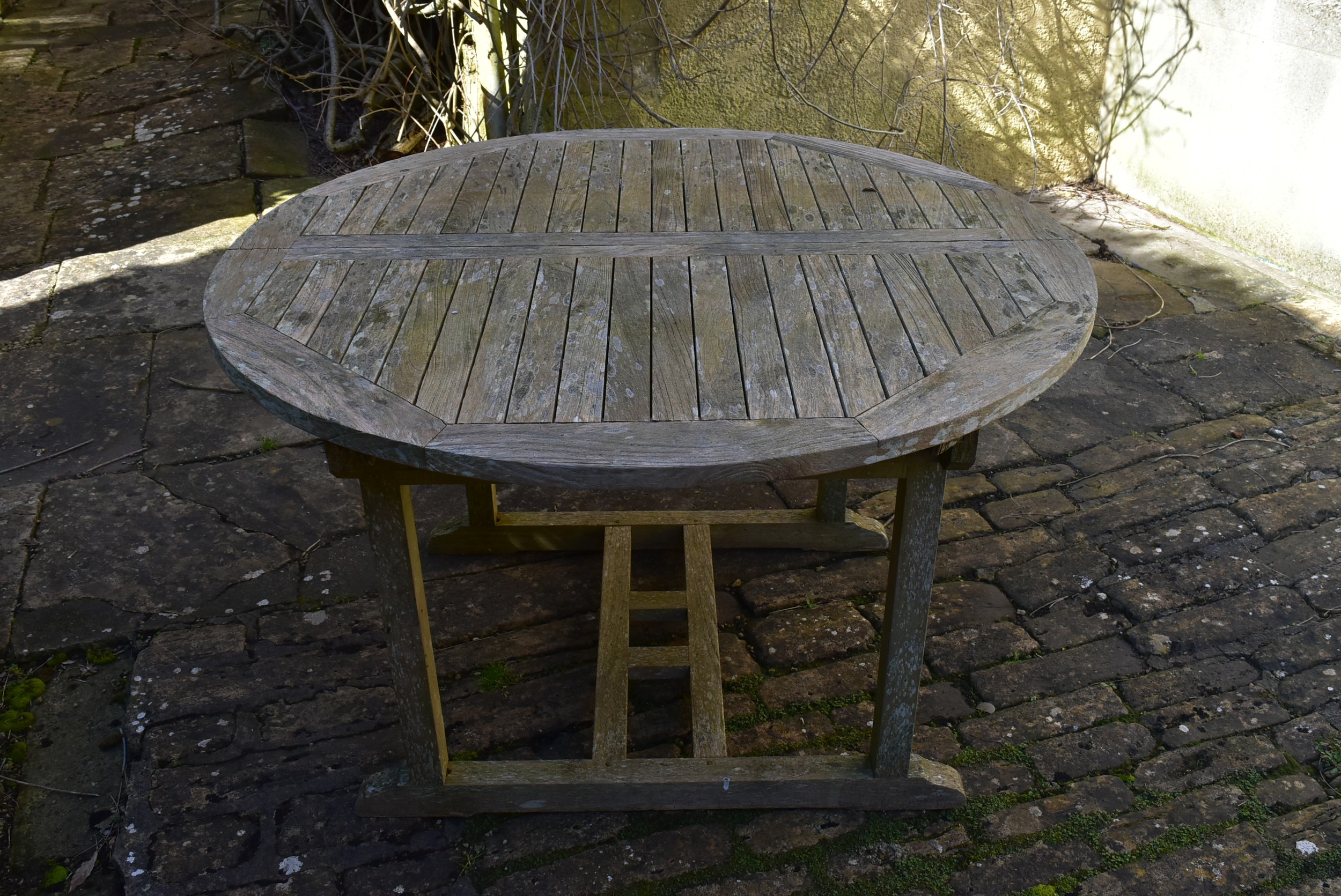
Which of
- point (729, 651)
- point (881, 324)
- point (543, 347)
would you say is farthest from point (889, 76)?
point (543, 347)

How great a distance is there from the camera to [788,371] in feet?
5.26

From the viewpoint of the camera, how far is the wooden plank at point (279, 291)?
176cm

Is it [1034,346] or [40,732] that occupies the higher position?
[1034,346]

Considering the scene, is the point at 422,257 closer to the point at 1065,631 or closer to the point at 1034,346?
the point at 1034,346

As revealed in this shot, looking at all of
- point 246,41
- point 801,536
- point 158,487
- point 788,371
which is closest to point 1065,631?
point 801,536

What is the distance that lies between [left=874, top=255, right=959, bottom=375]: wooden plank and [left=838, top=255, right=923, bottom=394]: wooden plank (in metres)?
0.01

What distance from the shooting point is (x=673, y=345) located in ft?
5.49

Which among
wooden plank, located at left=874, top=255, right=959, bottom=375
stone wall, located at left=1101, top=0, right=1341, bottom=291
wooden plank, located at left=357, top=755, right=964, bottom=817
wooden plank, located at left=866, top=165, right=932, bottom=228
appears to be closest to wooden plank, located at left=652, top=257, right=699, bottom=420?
wooden plank, located at left=874, top=255, right=959, bottom=375

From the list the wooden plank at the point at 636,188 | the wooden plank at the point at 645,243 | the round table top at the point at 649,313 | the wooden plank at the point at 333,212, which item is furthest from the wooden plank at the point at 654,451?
the wooden plank at the point at 333,212

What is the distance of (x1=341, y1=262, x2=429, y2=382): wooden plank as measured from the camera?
1.62 metres

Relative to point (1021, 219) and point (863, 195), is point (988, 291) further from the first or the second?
point (863, 195)

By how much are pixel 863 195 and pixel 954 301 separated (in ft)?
1.72

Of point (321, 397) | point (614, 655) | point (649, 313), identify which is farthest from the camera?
point (614, 655)

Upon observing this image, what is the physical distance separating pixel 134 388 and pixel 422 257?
2080mm
